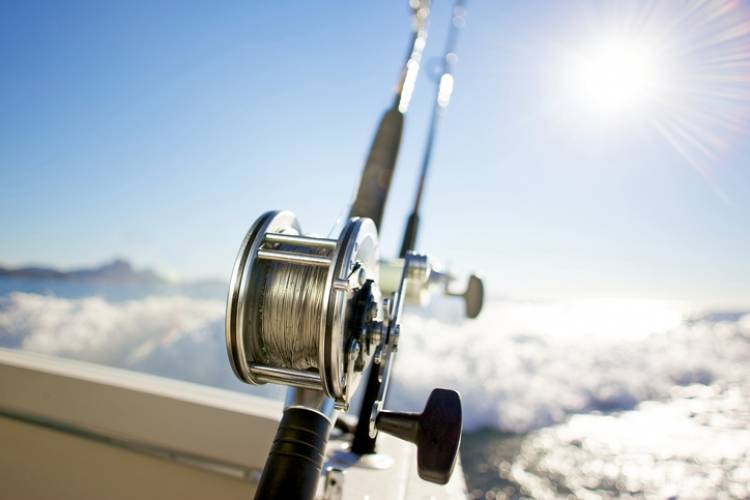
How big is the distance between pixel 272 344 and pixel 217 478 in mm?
736

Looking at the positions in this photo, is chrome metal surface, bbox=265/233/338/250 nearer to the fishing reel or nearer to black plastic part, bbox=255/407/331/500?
the fishing reel

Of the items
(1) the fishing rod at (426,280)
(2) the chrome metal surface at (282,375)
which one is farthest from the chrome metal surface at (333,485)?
(2) the chrome metal surface at (282,375)

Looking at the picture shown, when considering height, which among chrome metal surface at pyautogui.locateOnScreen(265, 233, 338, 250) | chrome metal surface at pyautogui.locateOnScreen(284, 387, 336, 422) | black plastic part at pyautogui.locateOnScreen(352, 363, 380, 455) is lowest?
black plastic part at pyautogui.locateOnScreen(352, 363, 380, 455)

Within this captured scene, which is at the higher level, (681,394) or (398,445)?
(681,394)

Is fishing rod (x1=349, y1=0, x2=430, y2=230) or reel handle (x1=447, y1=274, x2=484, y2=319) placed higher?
fishing rod (x1=349, y1=0, x2=430, y2=230)

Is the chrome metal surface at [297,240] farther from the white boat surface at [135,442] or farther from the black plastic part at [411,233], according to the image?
the black plastic part at [411,233]

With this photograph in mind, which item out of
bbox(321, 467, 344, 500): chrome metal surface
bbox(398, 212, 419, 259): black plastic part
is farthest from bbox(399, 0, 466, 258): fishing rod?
bbox(321, 467, 344, 500): chrome metal surface

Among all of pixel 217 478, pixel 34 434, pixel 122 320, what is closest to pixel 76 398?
pixel 34 434

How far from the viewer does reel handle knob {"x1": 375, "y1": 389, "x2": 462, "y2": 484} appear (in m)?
0.61

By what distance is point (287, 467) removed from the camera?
646 millimetres

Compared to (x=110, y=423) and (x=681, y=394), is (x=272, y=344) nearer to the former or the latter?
(x=110, y=423)

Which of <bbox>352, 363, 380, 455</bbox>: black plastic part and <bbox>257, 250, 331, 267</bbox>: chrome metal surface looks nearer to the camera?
<bbox>257, 250, 331, 267</bbox>: chrome metal surface

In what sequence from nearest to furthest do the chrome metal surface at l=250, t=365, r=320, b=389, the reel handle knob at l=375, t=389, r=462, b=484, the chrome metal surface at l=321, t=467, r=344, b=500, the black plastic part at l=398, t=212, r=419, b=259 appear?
the reel handle knob at l=375, t=389, r=462, b=484 → the chrome metal surface at l=250, t=365, r=320, b=389 → the chrome metal surface at l=321, t=467, r=344, b=500 → the black plastic part at l=398, t=212, r=419, b=259

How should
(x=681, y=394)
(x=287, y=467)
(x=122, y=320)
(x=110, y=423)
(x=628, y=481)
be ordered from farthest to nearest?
(x=122, y=320), (x=681, y=394), (x=628, y=481), (x=110, y=423), (x=287, y=467)
